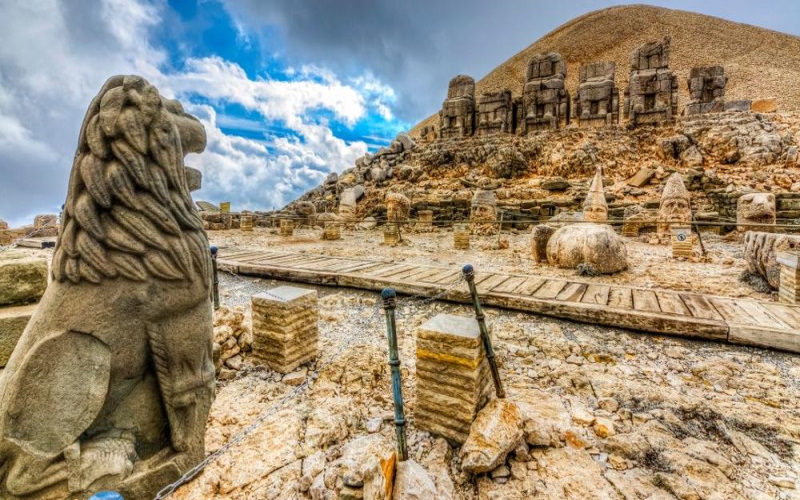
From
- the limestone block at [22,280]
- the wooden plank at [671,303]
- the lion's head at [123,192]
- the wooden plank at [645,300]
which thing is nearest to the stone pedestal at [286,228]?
the limestone block at [22,280]

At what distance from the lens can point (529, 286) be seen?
5.13 meters

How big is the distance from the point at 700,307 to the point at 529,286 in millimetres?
1872

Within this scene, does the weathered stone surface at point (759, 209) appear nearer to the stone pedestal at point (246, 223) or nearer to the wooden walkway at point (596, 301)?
the wooden walkway at point (596, 301)

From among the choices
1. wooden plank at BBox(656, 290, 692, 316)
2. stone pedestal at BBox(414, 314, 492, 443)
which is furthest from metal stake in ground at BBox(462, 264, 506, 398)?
wooden plank at BBox(656, 290, 692, 316)

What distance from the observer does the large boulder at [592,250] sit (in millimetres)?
6445

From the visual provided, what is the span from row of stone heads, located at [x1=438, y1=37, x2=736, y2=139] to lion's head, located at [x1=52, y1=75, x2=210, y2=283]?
22862mm

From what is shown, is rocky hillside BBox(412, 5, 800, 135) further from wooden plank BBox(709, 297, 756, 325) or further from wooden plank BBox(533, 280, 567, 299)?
wooden plank BBox(709, 297, 756, 325)

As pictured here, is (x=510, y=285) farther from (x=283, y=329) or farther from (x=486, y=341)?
(x=283, y=329)

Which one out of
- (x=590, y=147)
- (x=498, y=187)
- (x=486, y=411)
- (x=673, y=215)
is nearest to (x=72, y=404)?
(x=486, y=411)

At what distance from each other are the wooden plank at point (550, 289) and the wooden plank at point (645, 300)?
2.80ft

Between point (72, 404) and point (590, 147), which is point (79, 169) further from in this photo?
point (590, 147)

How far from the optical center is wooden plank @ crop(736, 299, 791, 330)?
363cm

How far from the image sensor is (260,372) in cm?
330

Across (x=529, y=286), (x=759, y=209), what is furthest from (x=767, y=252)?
(x=759, y=209)
